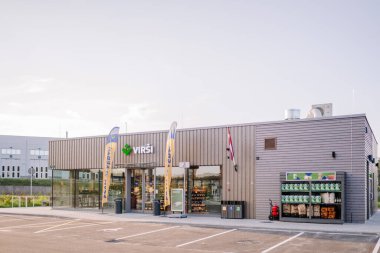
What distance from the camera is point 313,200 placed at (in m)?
22.3

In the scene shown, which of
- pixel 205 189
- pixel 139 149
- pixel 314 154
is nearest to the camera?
pixel 314 154

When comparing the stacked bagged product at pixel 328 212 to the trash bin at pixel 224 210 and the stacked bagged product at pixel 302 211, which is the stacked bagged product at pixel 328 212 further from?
the trash bin at pixel 224 210

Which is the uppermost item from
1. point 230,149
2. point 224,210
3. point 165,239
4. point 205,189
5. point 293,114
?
point 293,114

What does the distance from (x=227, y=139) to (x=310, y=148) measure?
441 centimetres

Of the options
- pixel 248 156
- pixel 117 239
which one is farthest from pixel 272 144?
pixel 117 239

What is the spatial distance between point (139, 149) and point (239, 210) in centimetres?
752

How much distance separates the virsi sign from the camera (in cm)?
2827

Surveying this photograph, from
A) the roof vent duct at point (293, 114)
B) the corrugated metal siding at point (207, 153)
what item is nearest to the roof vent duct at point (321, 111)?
the roof vent duct at point (293, 114)

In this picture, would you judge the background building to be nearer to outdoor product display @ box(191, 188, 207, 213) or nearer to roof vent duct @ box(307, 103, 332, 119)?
outdoor product display @ box(191, 188, 207, 213)

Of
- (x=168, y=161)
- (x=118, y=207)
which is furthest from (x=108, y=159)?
(x=168, y=161)

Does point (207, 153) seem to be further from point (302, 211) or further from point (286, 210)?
point (302, 211)

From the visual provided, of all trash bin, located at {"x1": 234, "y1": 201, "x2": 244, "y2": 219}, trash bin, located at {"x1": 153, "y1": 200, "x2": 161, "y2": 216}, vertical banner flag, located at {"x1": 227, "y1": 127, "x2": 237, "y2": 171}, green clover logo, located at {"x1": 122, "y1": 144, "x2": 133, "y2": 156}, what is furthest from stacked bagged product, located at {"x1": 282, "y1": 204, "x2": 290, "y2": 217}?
green clover logo, located at {"x1": 122, "y1": 144, "x2": 133, "y2": 156}

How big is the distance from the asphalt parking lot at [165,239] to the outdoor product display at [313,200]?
346 centimetres

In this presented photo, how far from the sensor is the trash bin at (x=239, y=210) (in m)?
24.2
